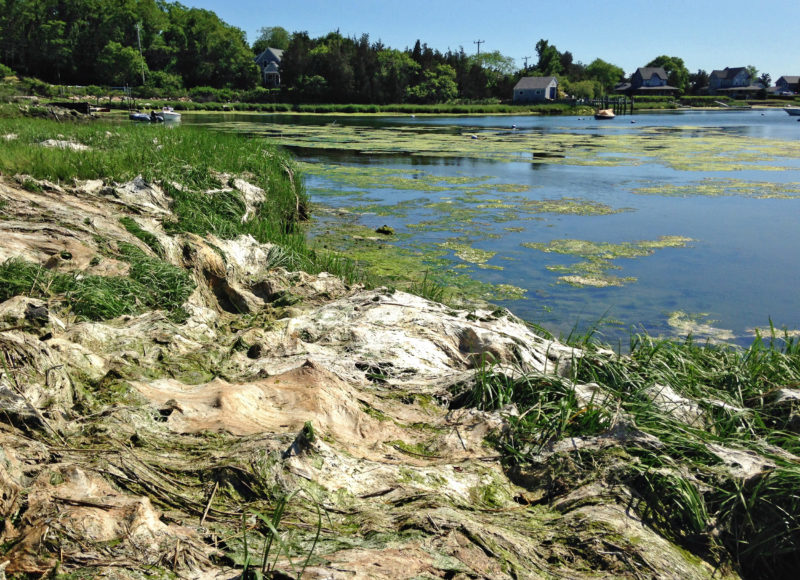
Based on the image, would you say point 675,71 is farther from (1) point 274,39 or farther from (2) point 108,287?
(2) point 108,287

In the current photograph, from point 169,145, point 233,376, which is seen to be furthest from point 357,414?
point 169,145

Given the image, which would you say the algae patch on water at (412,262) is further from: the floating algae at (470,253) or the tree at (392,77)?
the tree at (392,77)

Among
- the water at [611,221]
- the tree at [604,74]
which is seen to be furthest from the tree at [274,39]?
the water at [611,221]

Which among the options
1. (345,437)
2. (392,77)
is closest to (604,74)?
(392,77)

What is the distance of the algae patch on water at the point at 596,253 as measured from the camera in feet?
32.7

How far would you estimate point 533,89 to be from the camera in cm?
9300

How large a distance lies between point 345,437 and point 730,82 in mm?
145499

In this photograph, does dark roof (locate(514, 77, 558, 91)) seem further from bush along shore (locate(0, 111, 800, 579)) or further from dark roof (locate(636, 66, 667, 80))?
bush along shore (locate(0, 111, 800, 579))

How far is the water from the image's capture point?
880cm

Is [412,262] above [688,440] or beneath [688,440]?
beneath

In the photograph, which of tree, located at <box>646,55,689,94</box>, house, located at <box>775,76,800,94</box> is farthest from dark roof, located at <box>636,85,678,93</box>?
house, located at <box>775,76,800,94</box>

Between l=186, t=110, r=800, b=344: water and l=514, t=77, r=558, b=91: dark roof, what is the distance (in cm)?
6814

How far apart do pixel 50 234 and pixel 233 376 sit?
301 cm

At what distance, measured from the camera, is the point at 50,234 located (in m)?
6.03
